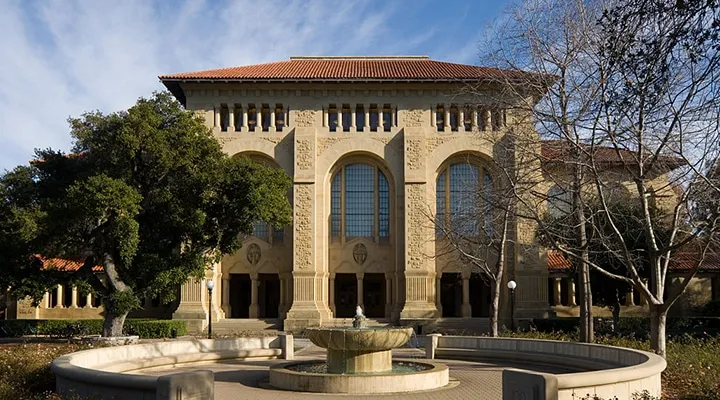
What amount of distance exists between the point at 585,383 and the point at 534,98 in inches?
352

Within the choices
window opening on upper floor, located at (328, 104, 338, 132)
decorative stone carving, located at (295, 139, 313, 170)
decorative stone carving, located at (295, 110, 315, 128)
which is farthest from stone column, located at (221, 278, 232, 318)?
window opening on upper floor, located at (328, 104, 338, 132)

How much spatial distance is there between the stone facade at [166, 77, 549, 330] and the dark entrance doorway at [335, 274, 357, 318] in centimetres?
280

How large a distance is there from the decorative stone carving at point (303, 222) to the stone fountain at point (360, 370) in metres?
22.8

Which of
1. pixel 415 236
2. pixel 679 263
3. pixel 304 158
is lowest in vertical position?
pixel 679 263

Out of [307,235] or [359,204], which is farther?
[359,204]

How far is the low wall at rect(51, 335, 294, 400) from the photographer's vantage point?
11008mm

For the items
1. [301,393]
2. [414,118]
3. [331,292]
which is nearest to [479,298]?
[331,292]

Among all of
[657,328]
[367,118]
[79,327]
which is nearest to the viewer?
[657,328]

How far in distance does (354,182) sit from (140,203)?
16602 millimetres

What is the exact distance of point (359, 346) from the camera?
16.5m

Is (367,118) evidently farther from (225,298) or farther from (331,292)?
(225,298)

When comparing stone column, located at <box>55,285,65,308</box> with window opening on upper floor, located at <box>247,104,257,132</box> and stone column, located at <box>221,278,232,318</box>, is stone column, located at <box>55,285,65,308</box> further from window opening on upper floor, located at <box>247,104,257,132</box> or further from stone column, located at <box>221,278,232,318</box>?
window opening on upper floor, located at <box>247,104,257,132</box>

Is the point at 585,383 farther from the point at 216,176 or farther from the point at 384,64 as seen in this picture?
the point at 384,64

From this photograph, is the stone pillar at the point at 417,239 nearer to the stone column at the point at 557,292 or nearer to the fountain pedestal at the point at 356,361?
the stone column at the point at 557,292
